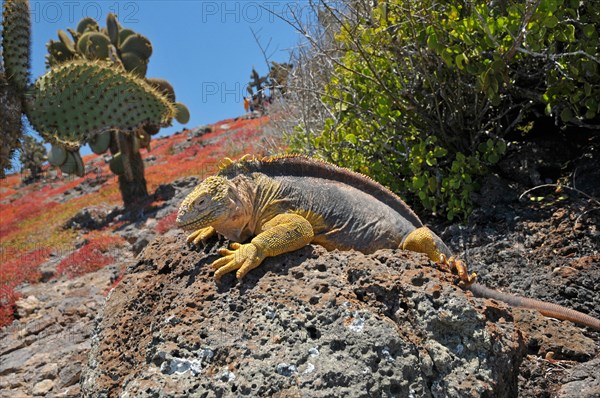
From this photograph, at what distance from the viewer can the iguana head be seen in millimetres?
3629

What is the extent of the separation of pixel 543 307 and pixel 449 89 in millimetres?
3041

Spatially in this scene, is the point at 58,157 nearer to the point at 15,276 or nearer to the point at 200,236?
the point at 15,276

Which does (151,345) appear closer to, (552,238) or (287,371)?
(287,371)

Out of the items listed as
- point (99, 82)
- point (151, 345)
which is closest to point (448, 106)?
point (151, 345)

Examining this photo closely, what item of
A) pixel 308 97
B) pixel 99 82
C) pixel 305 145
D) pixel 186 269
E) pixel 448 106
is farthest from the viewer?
pixel 99 82

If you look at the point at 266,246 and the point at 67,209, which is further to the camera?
the point at 67,209

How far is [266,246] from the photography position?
351 centimetres

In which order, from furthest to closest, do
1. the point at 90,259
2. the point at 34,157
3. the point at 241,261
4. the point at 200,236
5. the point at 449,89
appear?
the point at 34,157 → the point at 90,259 → the point at 449,89 → the point at 200,236 → the point at 241,261

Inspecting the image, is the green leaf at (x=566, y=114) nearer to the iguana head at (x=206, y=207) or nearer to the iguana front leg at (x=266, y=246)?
the iguana front leg at (x=266, y=246)

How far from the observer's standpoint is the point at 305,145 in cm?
841

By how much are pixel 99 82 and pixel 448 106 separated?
24.8ft

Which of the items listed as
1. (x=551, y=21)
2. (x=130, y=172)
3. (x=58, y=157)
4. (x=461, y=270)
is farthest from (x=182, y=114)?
(x=461, y=270)

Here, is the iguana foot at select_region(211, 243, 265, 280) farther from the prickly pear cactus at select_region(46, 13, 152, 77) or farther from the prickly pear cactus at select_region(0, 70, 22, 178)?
the prickly pear cactus at select_region(46, 13, 152, 77)

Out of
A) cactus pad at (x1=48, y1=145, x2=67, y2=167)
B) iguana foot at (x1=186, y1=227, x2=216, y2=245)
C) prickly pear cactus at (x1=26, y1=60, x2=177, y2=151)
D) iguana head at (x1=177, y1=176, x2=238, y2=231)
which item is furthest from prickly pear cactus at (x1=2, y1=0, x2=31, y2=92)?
iguana head at (x1=177, y1=176, x2=238, y2=231)
